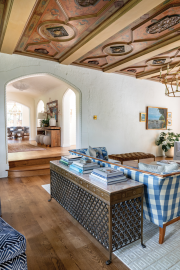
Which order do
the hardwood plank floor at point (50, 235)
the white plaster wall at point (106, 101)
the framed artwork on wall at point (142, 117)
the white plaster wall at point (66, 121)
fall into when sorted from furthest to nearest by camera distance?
the white plaster wall at point (66, 121)
the framed artwork on wall at point (142, 117)
the white plaster wall at point (106, 101)
the hardwood plank floor at point (50, 235)

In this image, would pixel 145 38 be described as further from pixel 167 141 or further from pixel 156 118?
pixel 167 141

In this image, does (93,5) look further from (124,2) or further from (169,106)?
(169,106)

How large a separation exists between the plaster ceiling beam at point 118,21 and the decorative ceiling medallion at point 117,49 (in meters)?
0.54

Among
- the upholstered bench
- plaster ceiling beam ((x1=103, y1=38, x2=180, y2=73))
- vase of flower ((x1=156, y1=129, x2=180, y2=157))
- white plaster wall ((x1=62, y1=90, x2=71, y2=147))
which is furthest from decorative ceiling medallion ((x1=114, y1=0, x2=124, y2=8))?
vase of flower ((x1=156, y1=129, x2=180, y2=157))

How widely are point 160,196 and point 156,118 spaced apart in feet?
21.6

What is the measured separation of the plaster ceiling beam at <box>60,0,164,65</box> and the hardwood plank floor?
3436mm

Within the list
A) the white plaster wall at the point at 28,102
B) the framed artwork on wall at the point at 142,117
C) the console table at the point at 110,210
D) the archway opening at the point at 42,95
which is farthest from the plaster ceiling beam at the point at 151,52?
the white plaster wall at the point at 28,102

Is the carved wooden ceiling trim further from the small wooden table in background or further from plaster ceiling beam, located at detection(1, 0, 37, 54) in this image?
the small wooden table in background

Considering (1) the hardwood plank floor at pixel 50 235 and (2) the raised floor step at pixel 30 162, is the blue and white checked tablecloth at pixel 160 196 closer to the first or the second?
(1) the hardwood plank floor at pixel 50 235

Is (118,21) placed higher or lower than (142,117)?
higher

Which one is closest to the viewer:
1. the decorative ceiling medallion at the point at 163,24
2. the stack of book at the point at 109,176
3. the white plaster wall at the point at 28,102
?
the stack of book at the point at 109,176

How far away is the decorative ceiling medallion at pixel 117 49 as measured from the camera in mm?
4316

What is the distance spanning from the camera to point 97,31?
357 centimetres

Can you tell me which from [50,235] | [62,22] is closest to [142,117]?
[62,22]
